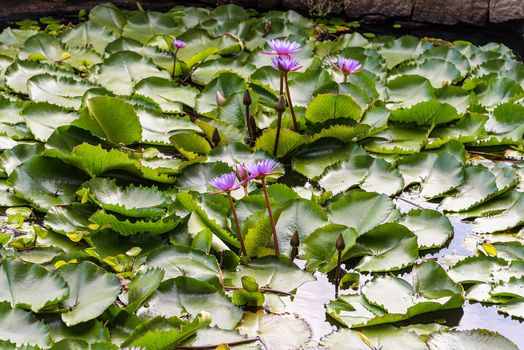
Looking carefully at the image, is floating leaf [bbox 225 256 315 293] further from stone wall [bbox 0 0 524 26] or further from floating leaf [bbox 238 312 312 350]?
stone wall [bbox 0 0 524 26]

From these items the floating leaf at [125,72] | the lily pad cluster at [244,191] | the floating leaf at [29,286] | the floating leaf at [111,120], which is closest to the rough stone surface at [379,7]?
the lily pad cluster at [244,191]

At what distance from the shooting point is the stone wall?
4.38m

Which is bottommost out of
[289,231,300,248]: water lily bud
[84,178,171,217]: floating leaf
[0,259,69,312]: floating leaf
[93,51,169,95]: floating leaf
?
[93,51,169,95]: floating leaf

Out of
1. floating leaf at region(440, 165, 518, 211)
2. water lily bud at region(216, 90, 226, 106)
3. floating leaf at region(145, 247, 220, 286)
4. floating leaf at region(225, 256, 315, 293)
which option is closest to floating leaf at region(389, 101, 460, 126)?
floating leaf at region(440, 165, 518, 211)

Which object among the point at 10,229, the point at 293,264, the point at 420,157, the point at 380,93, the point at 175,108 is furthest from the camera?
the point at 380,93

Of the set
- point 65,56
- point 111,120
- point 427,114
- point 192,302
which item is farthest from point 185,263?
point 65,56

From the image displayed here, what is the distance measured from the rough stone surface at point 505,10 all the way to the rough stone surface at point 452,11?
0.12 feet

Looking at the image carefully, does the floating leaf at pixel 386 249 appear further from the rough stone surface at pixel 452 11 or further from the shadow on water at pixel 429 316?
the rough stone surface at pixel 452 11

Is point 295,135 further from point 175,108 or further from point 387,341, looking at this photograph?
point 387,341

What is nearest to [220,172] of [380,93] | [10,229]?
[10,229]

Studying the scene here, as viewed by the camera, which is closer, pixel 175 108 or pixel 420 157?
pixel 420 157

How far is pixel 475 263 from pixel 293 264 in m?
0.53

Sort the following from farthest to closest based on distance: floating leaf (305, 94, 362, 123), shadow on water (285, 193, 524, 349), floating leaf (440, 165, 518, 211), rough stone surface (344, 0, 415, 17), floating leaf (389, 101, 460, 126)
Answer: rough stone surface (344, 0, 415, 17), floating leaf (389, 101, 460, 126), floating leaf (305, 94, 362, 123), floating leaf (440, 165, 518, 211), shadow on water (285, 193, 524, 349)

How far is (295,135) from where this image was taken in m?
2.63
